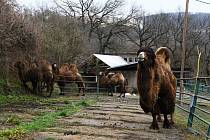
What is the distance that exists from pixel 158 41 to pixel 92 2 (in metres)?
13.6

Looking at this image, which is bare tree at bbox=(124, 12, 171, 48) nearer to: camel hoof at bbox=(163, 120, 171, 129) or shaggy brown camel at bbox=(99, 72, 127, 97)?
shaggy brown camel at bbox=(99, 72, 127, 97)

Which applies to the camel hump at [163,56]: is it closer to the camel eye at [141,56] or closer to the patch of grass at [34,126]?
the camel eye at [141,56]

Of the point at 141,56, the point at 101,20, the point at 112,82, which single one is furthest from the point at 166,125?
the point at 101,20

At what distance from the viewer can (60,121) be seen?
41.7ft

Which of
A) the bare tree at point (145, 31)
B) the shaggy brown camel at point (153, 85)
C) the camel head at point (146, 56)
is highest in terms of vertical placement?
the bare tree at point (145, 31)

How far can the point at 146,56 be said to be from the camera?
11.3m

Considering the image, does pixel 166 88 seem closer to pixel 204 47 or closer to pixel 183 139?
pixel 183 139

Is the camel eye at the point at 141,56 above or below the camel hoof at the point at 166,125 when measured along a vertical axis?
above

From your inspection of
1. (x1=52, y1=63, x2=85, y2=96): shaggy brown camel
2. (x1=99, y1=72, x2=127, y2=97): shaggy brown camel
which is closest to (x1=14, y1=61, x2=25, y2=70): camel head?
(x1=52, y1=63, x2=85, y2=96): shaggy brown camel

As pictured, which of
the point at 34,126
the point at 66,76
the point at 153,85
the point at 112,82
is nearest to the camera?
the point at 34,126

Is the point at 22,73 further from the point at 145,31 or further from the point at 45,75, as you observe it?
the point at 145,31

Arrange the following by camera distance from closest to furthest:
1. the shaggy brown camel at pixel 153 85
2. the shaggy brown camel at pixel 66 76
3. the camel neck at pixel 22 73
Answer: the shaggy brown camel at pixel 153 85 < the camel neck at pixel 22 73 < the shaggy brown camel at pixel 66 76

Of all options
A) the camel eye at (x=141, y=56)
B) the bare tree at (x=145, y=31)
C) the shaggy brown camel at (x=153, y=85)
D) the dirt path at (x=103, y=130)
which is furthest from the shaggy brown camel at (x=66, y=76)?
the bare tree at (x=145, y=31)

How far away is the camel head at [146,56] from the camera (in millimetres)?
11133
